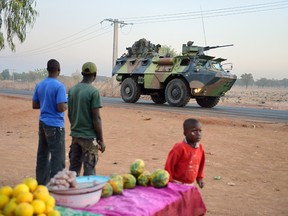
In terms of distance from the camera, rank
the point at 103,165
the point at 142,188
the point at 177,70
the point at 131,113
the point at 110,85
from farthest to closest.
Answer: the point at 110,85, the point at 177,70, the point at 131,113, the point at 103,165, the point at 142,188

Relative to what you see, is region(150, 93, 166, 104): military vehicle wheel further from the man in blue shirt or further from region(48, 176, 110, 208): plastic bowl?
region(48, 176, 110, 208): plastic bowl

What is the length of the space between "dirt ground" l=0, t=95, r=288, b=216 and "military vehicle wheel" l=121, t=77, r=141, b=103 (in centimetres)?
581

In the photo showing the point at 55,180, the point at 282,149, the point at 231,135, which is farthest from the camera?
the point at 231,135

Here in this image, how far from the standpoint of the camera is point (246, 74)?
104312 millimetres

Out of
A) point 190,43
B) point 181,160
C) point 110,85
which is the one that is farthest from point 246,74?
point 181,160

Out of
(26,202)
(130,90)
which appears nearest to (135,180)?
(26,202)

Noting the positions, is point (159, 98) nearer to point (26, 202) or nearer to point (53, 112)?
point (53, 112)

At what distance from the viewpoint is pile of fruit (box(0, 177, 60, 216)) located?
2.39 metres

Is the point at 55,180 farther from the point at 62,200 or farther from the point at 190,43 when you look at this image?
the point at 190,43

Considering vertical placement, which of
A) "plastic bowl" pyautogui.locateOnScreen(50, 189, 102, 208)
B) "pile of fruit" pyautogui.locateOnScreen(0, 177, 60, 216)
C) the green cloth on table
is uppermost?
"pile of fruit" pyautogui.locateOnScreen(0, 177, 60, 216)

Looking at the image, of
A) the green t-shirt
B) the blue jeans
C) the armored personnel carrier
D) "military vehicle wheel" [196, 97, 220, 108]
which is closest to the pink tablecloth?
the green t-shirt

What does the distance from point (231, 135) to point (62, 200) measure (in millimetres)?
8409

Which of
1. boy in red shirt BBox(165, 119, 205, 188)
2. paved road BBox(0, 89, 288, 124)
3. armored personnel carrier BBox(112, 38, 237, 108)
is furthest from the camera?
armored personnel carrier BBox(112, 38, 237, 108)

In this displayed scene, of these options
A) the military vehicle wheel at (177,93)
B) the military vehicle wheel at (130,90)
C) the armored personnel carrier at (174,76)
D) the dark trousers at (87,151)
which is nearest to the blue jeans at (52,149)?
the dark trousers at (87,151)
